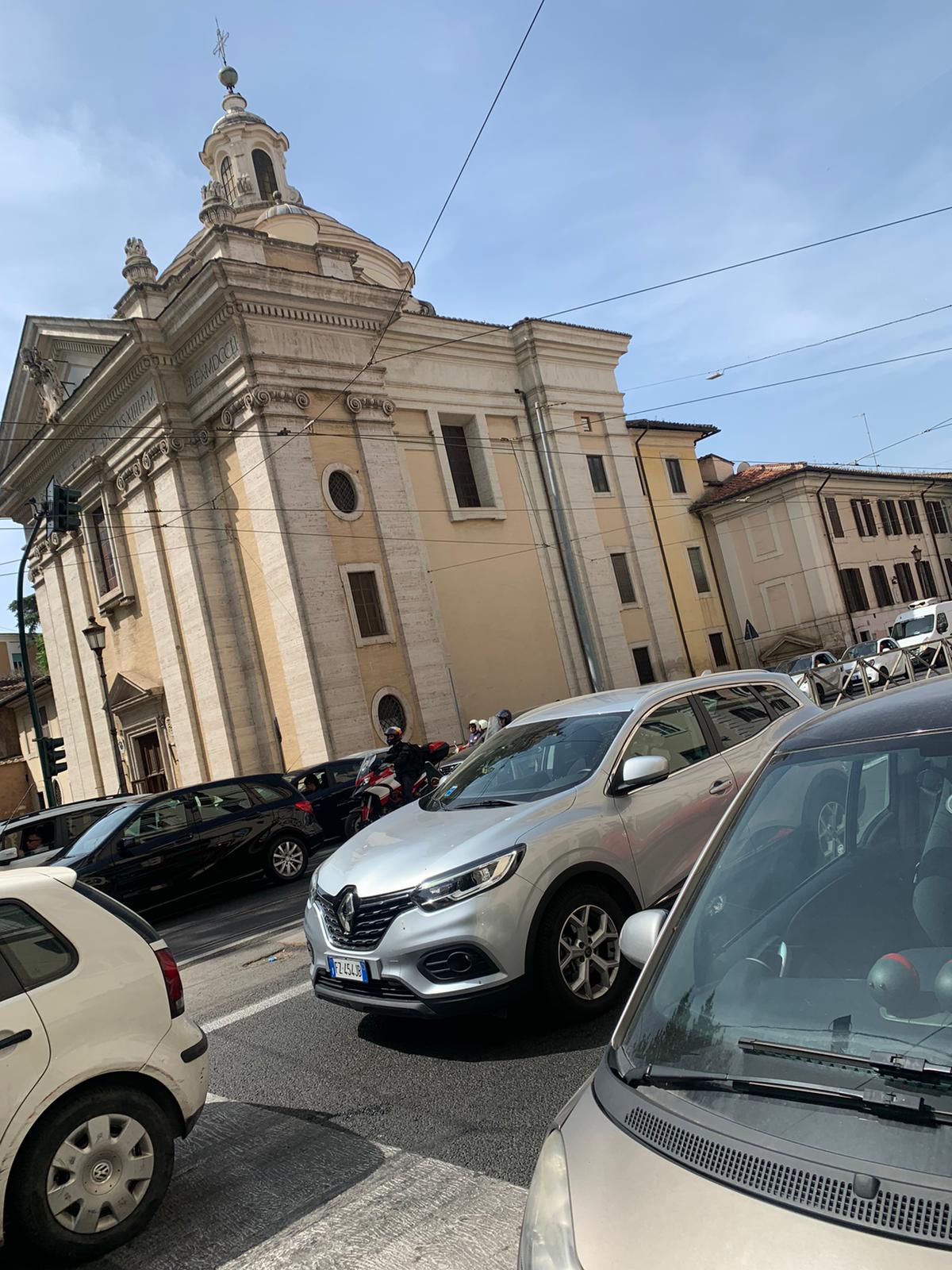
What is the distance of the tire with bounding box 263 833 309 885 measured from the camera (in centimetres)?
1275

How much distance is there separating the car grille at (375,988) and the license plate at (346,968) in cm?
2

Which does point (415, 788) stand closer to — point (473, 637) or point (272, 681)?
point (272, 681)

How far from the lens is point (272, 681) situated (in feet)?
84.2

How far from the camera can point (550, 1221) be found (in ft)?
6.19

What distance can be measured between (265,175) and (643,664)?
23905 mm

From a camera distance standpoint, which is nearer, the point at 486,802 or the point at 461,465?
the point at 486,802

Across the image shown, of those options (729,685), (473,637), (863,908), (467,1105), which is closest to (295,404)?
(473,637)

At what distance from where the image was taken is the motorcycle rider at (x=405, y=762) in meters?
13.2

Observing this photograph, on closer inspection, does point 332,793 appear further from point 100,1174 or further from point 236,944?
point 100,1174

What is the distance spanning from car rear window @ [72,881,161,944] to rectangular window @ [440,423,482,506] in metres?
26.5

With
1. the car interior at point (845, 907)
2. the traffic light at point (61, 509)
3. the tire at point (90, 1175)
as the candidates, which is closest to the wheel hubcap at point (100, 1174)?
the tire at point (90, 1175)

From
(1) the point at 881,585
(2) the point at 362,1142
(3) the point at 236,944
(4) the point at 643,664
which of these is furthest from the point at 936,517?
A: (2) the point at 362,1142

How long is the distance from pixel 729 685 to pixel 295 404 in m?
20.5

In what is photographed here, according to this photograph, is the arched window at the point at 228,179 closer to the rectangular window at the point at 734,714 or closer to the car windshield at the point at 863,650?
the car windshield at the point at 863,650
